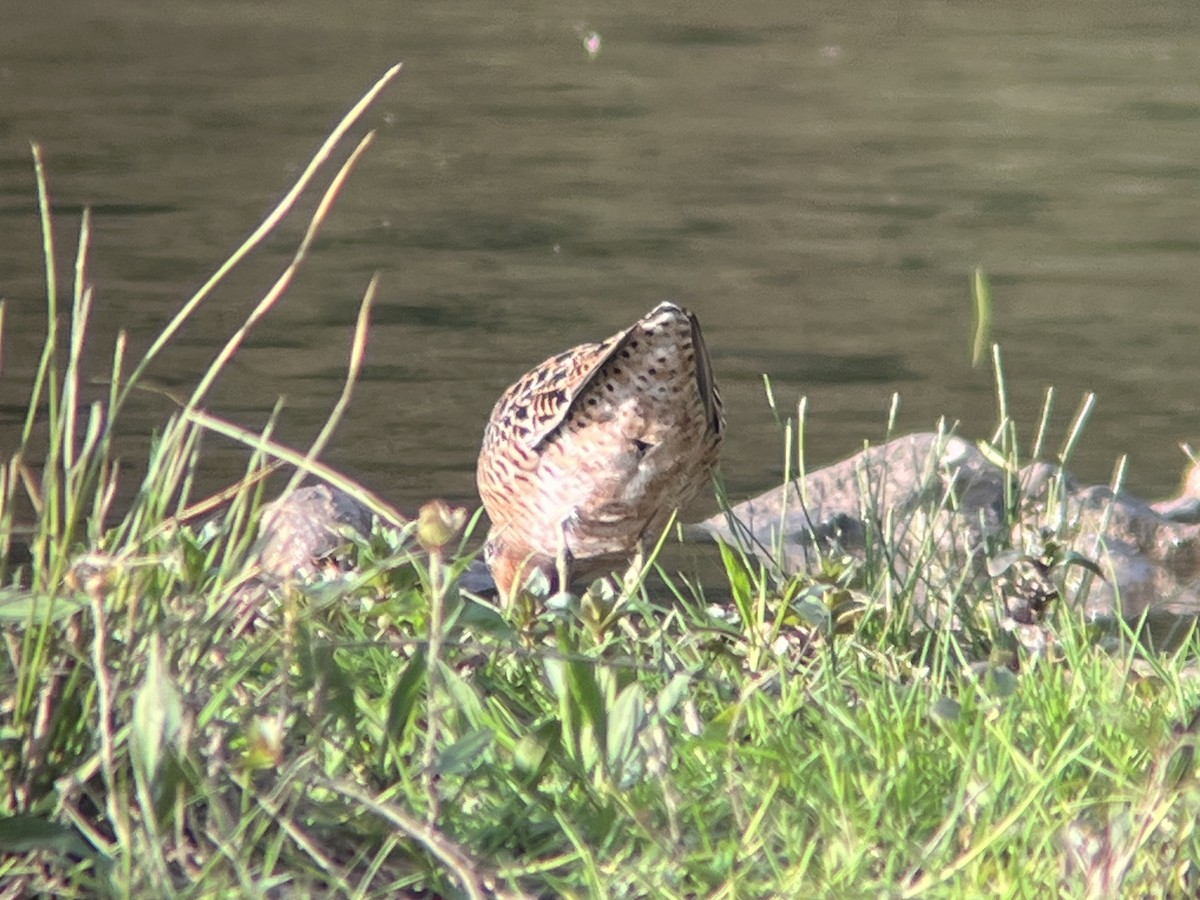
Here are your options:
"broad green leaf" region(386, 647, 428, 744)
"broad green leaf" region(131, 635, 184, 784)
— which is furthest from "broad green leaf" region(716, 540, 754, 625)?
"broad green leaf" region(131, 635, 184, 784)

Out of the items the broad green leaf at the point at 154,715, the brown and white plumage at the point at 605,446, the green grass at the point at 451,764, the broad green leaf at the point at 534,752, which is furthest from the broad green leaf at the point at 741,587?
the broad green leaf at the point at 154,715

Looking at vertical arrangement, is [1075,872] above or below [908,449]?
above

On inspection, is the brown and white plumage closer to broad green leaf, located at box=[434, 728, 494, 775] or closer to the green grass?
the green grass

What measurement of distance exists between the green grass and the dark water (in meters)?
3.95

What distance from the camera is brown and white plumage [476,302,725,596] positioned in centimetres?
515

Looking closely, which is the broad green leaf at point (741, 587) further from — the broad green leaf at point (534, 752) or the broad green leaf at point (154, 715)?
the broad green leaf at point (154, 715)

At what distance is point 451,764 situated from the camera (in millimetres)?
2924

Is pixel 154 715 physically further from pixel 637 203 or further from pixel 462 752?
pixel 637 203

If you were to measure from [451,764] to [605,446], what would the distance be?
97.7 inches

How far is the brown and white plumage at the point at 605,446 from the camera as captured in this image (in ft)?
16.9

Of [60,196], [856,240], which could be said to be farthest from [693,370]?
[60,196]

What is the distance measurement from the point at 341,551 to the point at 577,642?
66 centimetres

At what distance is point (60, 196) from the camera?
466 inches

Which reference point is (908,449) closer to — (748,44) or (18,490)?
(18,490)
